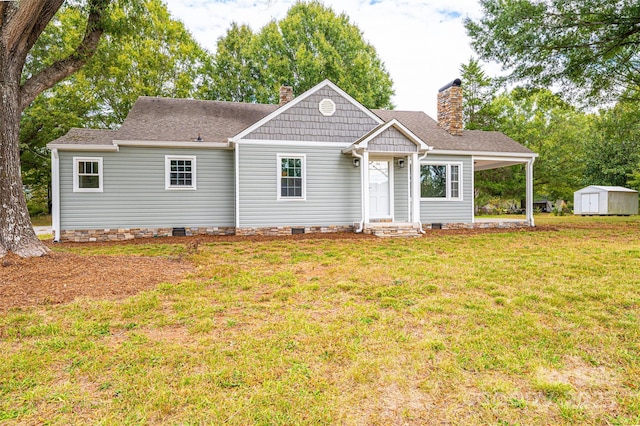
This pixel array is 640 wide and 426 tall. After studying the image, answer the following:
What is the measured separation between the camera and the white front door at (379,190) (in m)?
11.8

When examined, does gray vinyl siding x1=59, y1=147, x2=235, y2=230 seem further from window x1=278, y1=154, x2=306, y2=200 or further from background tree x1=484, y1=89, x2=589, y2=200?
background tree x1=484, y1=89, x2=589, y2=200

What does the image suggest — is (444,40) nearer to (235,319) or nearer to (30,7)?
(30,7)

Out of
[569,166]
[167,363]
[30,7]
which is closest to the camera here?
[167,363]

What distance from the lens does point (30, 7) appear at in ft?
18.9

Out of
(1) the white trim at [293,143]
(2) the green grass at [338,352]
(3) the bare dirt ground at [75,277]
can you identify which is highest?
(1) the white trim at [293,143]

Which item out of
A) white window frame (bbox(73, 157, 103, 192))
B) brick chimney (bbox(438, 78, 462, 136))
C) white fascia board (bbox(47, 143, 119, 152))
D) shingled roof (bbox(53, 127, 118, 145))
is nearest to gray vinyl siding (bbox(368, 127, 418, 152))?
brick chimney (bbox(438, 78, 462, 136))

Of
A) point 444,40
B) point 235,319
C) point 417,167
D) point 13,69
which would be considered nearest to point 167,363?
point 235,319

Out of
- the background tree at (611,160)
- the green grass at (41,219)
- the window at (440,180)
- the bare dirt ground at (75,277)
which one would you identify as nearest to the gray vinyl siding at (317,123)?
the window at (440,180)

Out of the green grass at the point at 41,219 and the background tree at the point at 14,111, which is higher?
the background tree at the point at 14,111

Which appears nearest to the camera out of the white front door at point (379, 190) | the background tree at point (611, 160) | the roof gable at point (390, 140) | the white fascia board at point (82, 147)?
the white fascia board at point (82, 147)

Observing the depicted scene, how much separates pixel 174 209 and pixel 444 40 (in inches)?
537

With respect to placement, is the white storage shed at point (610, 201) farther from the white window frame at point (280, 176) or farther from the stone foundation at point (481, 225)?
the white window frame at point (280, 176)

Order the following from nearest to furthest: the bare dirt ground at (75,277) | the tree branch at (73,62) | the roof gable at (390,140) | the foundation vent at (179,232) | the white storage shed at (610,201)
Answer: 1. the bare dirt ground at (75,277)
2. the tree branch at (73,62)
3. the roof gable at (390,140)
4. the foundation vent at (179,232)
5. the white storage shed at (610,201)

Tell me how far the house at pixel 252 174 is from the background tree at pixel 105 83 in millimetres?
11449
